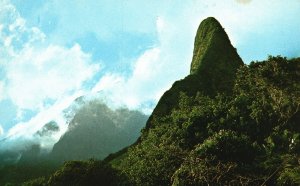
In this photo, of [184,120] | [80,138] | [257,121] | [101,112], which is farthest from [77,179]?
[101,112]

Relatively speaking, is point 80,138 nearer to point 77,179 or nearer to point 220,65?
point 220,65

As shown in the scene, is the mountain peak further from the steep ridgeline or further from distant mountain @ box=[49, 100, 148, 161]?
distant mountain @ box=[49, 100, 148, 161]

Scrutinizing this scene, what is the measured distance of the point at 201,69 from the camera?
202 ft

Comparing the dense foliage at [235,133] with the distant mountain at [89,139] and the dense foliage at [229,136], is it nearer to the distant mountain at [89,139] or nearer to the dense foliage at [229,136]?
the dense foliage at [229,136]

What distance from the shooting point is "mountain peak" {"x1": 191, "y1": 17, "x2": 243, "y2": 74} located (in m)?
63.7

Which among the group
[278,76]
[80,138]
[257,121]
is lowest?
[257,121]

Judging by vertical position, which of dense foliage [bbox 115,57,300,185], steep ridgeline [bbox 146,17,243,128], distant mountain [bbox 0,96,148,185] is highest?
distant mountain [bbox 0,96,148,185]

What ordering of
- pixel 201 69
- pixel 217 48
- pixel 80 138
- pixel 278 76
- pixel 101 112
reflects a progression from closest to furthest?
pixel 278 76
pixel 201 69
pixel 217 48
pixel 80 138
pixel 101 112

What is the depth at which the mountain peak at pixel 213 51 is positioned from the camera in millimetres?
63719

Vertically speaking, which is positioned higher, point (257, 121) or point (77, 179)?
point (77, 179)

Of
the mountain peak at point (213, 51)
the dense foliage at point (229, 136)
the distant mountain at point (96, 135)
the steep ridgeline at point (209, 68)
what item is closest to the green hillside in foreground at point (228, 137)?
the dense foliage at point (229, 136)

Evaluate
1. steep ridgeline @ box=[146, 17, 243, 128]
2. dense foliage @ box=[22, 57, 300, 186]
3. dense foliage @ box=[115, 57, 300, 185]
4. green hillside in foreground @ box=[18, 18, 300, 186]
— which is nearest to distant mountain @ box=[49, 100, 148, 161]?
steep ridgeline @ box=[146, 17, 243, 128]

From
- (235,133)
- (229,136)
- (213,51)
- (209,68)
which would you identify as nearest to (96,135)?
(213,51)

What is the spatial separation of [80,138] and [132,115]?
4144cm
